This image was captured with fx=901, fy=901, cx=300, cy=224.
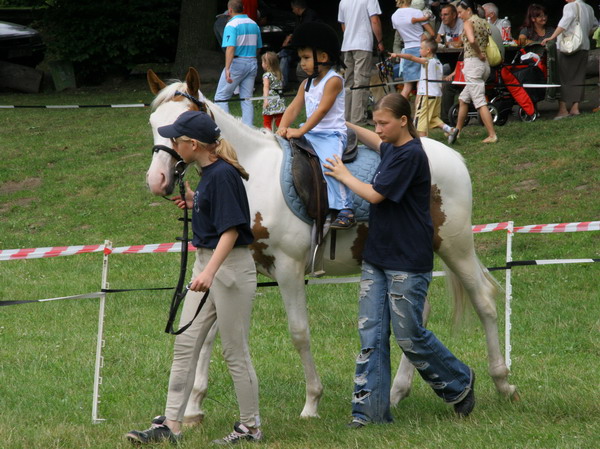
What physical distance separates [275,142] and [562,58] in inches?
408

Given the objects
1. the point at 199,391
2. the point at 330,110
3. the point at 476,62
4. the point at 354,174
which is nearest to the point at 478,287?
the point at 354,174

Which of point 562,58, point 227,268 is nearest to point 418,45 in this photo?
point 562,58

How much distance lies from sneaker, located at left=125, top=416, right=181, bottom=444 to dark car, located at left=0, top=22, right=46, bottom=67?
64.8 feet

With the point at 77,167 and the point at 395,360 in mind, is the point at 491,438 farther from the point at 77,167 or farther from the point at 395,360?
the point at 77,167

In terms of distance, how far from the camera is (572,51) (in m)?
15.0

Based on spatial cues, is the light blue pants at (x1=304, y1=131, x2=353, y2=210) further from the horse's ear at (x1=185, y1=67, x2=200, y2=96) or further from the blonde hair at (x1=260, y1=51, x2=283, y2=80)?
the blonde hair at (x1=260, y1=51, x2=283, y2=80)

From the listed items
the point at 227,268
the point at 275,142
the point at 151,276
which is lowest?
the point at 151,276

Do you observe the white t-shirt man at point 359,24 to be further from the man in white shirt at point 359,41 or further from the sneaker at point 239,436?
the sneaker at point 239,436

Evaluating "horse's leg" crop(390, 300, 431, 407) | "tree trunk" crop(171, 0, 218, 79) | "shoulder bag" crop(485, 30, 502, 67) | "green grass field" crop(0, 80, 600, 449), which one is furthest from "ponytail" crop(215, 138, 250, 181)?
"tree trunk" crop(171, 0, 218, 79)

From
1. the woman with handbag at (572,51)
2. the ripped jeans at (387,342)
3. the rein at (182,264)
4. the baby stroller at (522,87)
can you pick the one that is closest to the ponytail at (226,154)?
the rein at (182,264)

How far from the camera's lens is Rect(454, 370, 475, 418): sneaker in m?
5.56

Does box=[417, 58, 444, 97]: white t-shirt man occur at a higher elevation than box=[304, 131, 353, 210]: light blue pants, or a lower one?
higher

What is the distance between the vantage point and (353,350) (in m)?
7.64

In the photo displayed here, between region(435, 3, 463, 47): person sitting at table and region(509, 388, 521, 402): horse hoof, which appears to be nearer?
region(509, 388, 521, 402): horse hoof
